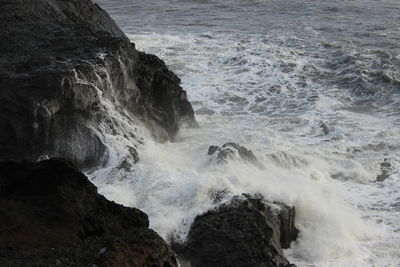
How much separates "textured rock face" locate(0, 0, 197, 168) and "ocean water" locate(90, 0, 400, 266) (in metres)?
0.48

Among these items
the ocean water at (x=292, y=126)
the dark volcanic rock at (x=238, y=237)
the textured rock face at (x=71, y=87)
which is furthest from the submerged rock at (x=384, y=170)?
the textured rock face at (x=71, y=87)

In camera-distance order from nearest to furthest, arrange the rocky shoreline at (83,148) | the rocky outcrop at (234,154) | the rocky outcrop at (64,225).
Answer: the rocky outcrop at (64,225) → the rocky shoreline at (83,148) → the rocky outcrop at (234,154)

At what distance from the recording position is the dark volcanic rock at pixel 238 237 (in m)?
8.16

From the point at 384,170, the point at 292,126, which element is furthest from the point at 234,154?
the point at 292,126

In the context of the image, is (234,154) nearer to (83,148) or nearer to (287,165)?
(287,165)

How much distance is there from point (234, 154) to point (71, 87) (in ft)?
11.4

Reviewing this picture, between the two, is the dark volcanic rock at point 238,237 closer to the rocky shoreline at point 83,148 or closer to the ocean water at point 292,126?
the rocky shoreline at point 83,148

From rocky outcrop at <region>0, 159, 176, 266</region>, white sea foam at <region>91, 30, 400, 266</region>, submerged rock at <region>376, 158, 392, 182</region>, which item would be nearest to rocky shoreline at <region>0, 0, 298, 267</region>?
rocky outcrop at <region>0, 159, 176, 266</region>

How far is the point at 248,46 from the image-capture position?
A: 22.7 metres

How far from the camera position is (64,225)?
7.07 meters

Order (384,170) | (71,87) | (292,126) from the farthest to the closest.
A: (292,126)
(384,170)
(71,87)

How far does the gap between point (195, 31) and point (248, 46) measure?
4.30m

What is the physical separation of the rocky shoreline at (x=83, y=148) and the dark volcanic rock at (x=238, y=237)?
0.05ft

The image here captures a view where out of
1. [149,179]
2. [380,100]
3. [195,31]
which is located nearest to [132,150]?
[149,179]
